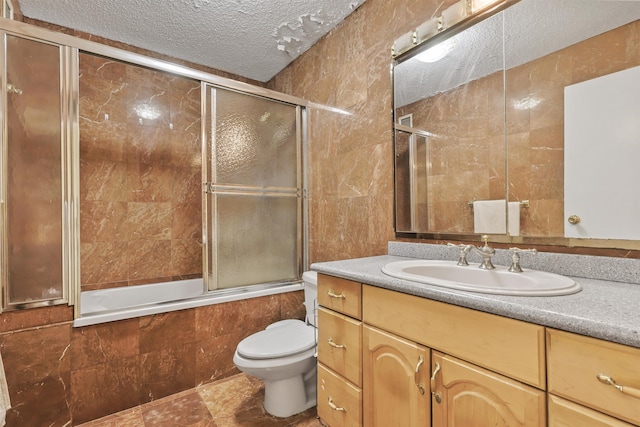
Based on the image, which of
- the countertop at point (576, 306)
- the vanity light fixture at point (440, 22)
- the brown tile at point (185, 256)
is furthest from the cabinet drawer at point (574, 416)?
the brown tile at point (185, 256)

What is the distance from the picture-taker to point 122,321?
1688 millimetres

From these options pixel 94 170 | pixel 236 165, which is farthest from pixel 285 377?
pixel 94 170

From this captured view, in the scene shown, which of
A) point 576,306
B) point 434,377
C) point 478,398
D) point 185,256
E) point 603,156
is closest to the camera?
point 576,306

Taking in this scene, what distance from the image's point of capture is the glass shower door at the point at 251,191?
208 cm

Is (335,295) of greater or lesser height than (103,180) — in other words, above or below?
below

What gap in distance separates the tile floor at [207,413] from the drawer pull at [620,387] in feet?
4.56

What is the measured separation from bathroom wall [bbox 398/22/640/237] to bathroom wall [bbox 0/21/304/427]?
1.45 m

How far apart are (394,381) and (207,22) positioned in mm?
2489

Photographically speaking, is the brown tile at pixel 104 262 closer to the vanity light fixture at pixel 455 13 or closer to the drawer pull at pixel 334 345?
the drawer pull at pixel 334 345

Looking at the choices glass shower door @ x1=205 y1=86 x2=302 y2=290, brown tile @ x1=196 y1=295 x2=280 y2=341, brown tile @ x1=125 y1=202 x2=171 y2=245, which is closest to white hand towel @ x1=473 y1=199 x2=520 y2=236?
glass shower door @ x1=205 y1=86 x2=302 y2=290

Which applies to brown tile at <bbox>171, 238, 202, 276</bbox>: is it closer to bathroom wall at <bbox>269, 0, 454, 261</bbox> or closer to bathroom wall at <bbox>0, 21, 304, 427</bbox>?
bathroom wall at <bbox>0, 21, 304, 427</bbox>

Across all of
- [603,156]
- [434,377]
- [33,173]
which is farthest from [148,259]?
[603,156]

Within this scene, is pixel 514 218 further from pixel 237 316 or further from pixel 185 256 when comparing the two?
pixel 185 256

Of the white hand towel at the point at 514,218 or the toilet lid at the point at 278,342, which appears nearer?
the white hand towel at the point at 514,218
